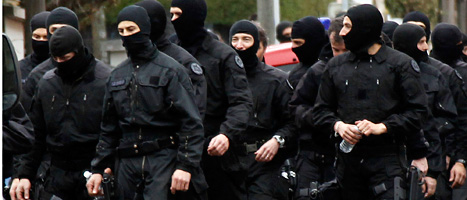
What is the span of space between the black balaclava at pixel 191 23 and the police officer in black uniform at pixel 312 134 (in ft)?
3.54

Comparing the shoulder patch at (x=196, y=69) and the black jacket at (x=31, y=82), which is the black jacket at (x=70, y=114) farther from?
the shoulder patch at (x=196, y=69)

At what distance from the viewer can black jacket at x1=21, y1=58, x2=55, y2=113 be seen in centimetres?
1086

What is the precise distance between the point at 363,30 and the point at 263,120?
213cm

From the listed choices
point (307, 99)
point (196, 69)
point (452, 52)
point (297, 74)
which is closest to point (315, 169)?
point (307, 99)

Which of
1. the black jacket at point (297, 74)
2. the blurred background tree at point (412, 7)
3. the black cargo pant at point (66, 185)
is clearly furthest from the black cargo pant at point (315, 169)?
the blurred background tree at point (412, 7)

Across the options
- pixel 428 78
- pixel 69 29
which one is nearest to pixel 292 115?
pixel 428 78

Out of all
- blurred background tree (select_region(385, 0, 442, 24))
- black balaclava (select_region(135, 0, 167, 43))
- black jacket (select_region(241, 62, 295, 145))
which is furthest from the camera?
blurred background tree (select_region(385, 0, 442, 24))

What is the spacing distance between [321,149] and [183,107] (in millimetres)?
2782

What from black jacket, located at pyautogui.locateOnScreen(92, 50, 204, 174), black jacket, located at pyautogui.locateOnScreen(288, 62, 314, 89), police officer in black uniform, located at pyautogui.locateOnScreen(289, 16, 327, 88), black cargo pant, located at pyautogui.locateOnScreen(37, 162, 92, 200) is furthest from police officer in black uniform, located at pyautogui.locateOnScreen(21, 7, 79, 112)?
police officer in black uniform, located at pyautogui.locateOnScreen(289, 16, 327, 88)

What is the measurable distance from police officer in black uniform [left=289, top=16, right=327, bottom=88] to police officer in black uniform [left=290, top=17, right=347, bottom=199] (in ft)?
2.87

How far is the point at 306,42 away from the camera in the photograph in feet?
40.9

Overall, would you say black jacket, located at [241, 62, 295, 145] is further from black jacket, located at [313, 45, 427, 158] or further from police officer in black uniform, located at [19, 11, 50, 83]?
police officer in black uniform, located at [19, 11, 50, 83]

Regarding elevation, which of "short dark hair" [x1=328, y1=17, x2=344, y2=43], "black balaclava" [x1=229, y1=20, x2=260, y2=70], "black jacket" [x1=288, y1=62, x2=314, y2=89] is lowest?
"black jacket" [x1=288, y1=62, x2=314, y2=89]

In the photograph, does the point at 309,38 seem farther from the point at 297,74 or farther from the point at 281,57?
the point at 281,57
